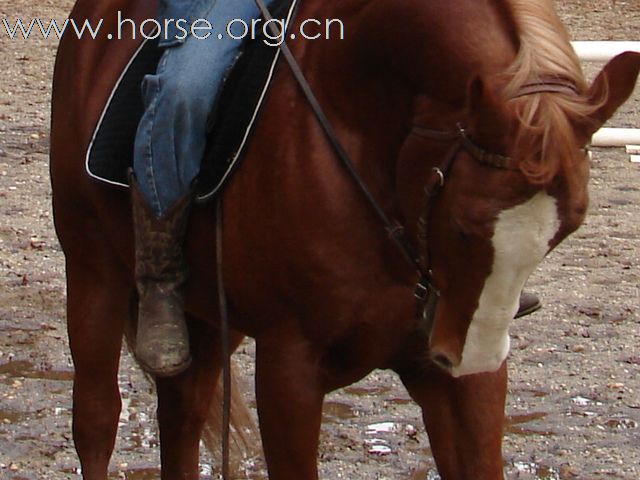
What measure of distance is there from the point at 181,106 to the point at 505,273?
3.26 feet

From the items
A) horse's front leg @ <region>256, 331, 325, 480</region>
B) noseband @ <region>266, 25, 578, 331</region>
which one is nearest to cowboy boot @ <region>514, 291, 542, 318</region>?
noseband @ <region>266, 25, 578, 331</region>

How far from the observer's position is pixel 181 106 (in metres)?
3.21

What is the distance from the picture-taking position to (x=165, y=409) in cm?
423

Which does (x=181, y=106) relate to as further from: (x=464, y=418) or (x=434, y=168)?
(x=464, y=418)

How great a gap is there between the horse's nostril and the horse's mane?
50 centimetres

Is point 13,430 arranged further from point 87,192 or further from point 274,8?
point 274,8

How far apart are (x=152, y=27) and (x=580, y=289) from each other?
341 centimetres

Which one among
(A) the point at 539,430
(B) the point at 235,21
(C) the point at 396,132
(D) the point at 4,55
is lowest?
(A) the point at 539,430

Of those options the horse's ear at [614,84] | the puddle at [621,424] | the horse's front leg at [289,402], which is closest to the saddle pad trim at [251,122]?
the horse's front leg at [289,402]

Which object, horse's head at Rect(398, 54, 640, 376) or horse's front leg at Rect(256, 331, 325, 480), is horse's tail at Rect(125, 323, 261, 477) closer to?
horse's front leg at Rect(256, 331, 325, 480)

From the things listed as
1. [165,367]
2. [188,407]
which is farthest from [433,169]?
[188,407]

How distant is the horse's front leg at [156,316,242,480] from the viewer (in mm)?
4160

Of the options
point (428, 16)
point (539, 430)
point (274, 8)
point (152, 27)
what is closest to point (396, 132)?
point (428, 16)

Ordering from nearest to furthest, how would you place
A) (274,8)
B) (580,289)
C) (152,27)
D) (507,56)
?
(507,56), (274,8), (152,27), (580,289)
